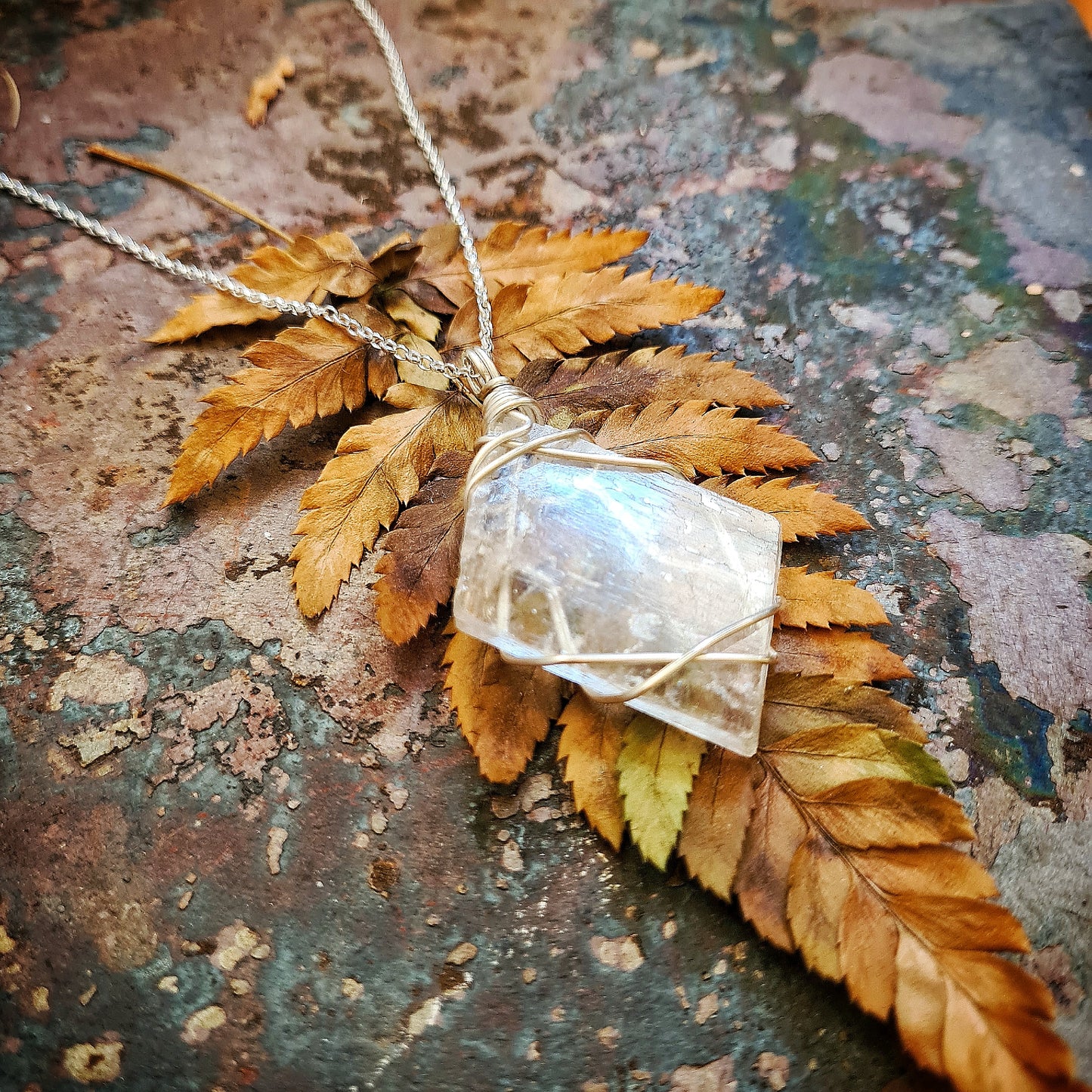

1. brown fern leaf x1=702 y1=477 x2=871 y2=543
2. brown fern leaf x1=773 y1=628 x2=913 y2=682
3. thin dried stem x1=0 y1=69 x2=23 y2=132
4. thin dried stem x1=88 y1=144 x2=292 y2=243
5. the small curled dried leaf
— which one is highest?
the small curled dried leaf

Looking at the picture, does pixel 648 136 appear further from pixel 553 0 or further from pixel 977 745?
pixel 977 745

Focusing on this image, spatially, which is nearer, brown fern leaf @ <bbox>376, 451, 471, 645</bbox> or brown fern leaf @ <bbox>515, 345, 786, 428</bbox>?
brown fern leaf @ <bbox>376, 451, 471, 645</bbox>

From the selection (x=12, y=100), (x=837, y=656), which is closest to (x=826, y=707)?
(x=837, y=656)

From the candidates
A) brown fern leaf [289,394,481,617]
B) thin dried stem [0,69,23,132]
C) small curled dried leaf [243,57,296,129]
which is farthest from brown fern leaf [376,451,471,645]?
thin dried stem [0,69,23,132]

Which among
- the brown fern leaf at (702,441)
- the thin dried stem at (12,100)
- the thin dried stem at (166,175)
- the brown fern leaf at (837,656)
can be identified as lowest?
the brown fern leaf at (837,656)

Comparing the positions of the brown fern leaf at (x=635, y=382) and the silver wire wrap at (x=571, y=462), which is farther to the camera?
the brown fern leaf at (x=635, y=382)

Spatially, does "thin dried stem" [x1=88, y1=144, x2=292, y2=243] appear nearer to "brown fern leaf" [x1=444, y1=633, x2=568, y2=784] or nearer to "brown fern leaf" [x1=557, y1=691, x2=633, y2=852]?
"brown fern leaf" [x1=444, y1=633, x2=568, y2=784]

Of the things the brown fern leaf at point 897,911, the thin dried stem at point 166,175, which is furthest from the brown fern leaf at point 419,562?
the thin dried stem at point 166,175

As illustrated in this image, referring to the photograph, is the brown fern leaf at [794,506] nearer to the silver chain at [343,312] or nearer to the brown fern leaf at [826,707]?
the brown fern leaf at [826,707]
